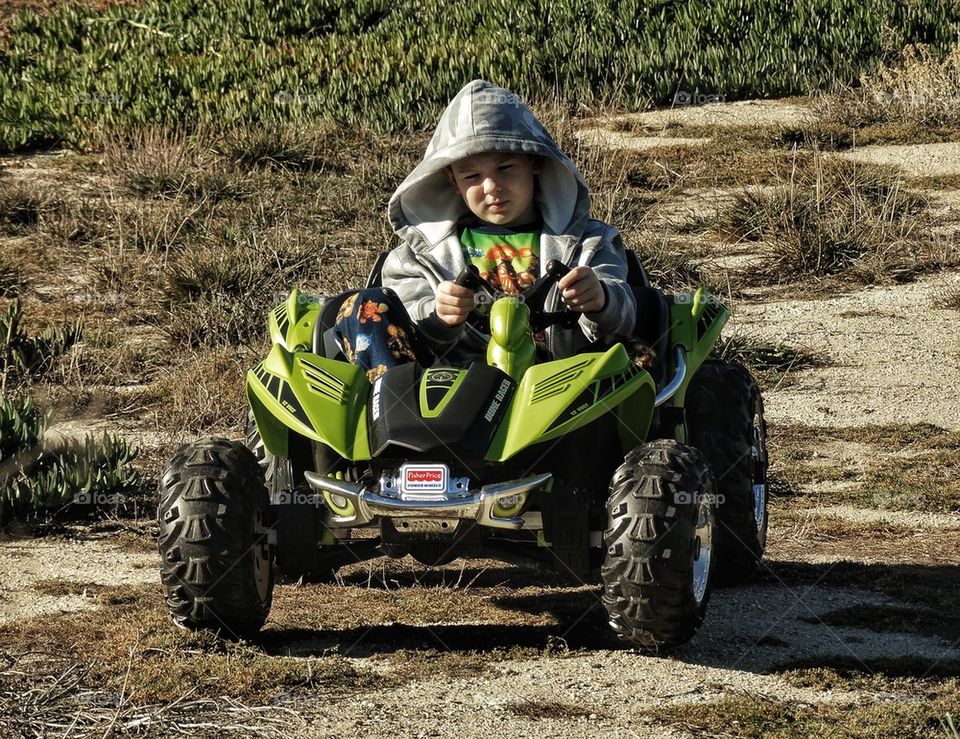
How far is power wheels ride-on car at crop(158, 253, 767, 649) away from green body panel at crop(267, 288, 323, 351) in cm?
48

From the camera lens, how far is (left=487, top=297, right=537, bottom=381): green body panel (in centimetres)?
475

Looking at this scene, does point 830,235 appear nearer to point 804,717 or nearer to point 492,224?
point 492,224

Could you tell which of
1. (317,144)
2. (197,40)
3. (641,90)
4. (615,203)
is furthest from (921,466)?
(197,40)

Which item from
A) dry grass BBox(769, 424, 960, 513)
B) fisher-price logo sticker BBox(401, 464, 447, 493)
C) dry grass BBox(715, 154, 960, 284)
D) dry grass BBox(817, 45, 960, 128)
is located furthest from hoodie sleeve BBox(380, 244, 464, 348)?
dry grass BBox(817, 45, 960, 128)

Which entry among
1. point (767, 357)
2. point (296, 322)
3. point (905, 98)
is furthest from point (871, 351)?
point (905, 98)

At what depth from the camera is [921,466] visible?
7484 mm

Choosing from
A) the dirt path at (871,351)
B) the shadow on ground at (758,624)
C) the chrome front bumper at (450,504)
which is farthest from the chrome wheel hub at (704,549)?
the dirt path at (871,351)

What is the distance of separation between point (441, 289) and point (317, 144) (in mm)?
8306

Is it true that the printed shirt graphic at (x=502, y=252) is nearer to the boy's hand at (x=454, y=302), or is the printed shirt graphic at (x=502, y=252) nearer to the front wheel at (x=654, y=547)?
the boy's hand at (x=454, y=302)

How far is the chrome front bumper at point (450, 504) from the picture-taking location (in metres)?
4.32

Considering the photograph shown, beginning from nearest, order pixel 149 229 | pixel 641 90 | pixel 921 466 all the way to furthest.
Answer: pixel 921 466
pixel 149 229
pixel 641 90

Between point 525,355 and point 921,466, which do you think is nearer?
point 525,355

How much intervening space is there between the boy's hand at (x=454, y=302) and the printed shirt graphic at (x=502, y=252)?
463 mm

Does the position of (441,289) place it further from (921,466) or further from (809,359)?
(809,359)
